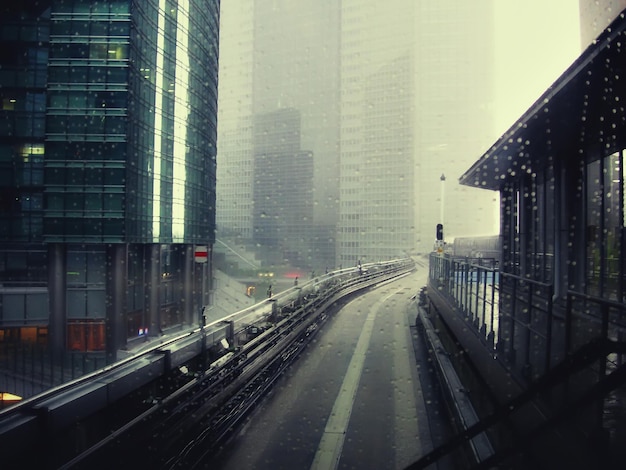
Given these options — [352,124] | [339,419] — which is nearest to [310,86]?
[352,124]

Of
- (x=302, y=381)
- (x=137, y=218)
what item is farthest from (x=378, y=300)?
(x=137, y=218)

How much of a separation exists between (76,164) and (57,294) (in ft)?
24.5

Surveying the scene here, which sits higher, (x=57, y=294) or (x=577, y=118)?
(x=577, y=118)

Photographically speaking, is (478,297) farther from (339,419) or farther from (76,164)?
(76,164)

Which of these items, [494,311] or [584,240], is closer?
[494,311]

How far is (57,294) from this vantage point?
26844mm

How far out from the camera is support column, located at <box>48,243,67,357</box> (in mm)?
26688

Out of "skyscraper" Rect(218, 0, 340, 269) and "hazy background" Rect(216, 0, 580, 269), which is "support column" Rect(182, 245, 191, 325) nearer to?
"hazy background" Rect(216, 0, 580, 269)

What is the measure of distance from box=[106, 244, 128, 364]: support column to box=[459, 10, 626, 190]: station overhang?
2194 cm

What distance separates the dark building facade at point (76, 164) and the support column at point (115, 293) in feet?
Answer: 0.20

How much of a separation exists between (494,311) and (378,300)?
11.5 m

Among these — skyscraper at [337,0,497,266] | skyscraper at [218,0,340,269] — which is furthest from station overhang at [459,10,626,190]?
skyscraper at [218,0,340,269]

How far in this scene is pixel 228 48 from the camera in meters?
36.2

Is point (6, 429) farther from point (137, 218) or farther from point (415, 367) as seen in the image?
point (137, 218)
